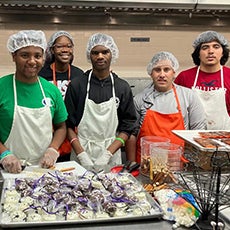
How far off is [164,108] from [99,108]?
1.28 feet

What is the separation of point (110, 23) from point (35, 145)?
1.75m

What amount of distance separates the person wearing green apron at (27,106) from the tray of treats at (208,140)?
60 cm

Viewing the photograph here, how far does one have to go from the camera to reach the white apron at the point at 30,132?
5.50ft

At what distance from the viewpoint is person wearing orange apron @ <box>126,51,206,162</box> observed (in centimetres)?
203

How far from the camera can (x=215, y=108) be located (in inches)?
87.9

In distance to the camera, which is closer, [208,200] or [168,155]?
[208,200]

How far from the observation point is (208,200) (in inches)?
41.1

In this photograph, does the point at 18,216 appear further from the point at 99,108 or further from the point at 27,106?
the point at 99,108

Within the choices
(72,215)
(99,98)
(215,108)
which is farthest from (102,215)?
(215,108)

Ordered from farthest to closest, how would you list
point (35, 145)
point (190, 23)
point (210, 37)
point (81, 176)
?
point (190, 23), point (210, 37), point (35, 145), point (81, 176)

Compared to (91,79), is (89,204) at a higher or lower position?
lower

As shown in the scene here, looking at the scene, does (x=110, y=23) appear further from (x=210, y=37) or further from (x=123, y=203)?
(x=123, y=203)

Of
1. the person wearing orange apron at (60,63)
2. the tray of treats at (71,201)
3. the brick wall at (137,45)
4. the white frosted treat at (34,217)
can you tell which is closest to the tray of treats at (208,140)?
the tray of treats at (71,201)

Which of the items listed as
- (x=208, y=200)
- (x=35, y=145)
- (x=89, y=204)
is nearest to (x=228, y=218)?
(x=208, y=200)
